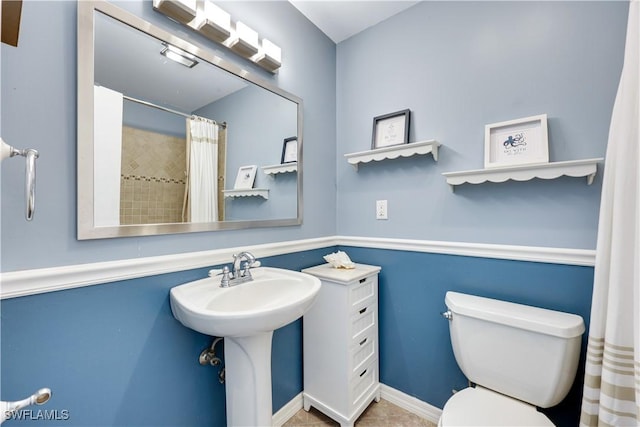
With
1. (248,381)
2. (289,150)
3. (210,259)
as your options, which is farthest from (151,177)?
(248,381)

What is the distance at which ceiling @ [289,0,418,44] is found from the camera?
157 cm

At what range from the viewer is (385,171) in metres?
1.67

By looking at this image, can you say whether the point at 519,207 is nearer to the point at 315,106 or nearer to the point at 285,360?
the point at 315,106

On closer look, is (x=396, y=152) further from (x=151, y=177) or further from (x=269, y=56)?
(x=151, y=177)

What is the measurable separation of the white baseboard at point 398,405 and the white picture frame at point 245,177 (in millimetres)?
1225

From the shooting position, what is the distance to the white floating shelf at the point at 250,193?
1279mm

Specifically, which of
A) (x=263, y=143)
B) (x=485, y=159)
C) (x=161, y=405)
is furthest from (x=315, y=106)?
(x=161, y=405)

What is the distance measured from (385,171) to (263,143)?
75cm

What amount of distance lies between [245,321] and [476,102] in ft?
4.79

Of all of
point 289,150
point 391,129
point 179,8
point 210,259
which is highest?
point 179,8

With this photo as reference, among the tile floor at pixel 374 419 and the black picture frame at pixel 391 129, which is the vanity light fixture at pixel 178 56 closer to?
the black picture frame at pixel 391 129

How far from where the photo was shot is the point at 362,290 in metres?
1.52

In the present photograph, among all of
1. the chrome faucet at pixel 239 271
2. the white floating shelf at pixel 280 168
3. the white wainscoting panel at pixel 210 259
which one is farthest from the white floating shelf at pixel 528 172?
the chrome faucet at pixel 239 271

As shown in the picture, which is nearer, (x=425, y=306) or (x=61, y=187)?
(x=61, y=187)
